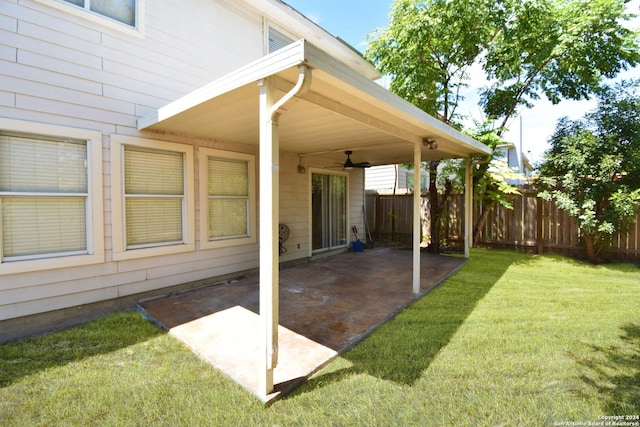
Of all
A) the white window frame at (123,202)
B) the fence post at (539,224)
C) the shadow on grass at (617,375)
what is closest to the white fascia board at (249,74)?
the white window frame at (123,202)

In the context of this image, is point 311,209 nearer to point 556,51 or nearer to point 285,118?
point 285,118

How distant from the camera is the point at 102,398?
2348 millimetres

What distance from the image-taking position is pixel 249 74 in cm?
254

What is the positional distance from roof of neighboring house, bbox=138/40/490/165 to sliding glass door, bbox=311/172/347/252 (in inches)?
66.1

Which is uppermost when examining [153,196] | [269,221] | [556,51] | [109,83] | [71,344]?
[556,51]

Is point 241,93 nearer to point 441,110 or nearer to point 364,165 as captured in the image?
point 364,165

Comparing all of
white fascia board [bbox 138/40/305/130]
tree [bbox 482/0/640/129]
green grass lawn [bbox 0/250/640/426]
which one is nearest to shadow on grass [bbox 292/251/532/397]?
green grass lawn [bbox 0/250/640/426]

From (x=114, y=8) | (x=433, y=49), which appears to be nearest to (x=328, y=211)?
(x=433, y=49)

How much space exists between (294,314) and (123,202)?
2691mm

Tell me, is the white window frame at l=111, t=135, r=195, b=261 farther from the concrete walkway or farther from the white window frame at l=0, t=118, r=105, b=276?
the concrete walkway

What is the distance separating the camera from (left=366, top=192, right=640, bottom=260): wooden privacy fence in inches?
275

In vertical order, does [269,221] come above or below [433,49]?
below

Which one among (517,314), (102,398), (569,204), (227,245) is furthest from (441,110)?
(102,398)

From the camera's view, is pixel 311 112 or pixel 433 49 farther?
pixel 433 49
